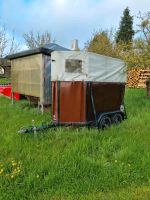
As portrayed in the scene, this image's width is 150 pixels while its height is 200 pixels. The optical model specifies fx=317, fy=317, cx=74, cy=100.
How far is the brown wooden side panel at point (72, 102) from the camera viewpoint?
8.42 meters

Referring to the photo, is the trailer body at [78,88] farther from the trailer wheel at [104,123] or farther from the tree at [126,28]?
the tree at [126,28]

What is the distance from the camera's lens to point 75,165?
18.6ft

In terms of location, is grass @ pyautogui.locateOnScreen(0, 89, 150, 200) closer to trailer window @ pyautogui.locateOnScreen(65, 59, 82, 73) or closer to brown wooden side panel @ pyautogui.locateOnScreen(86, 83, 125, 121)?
brown wooden side panel @ pyautogui.locateOnScreen(86, 83, 125, 121)

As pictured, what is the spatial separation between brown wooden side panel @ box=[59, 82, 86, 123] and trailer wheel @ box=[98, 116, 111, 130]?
577 mm

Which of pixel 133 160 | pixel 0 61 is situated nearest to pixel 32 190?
pixel 133 160

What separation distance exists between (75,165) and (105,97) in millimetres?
3823

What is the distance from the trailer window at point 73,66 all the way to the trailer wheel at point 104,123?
4.97 feet

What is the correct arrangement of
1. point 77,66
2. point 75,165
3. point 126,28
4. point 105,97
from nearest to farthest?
point 75,165 → point 77,66 → point 105,97 → point 126,28

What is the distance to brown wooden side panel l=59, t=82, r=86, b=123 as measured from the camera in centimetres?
842

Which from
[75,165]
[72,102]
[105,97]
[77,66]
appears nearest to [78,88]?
[72,102]

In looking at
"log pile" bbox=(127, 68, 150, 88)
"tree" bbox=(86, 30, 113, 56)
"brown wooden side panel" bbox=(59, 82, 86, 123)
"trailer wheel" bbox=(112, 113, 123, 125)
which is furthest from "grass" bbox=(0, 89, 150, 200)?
"tree" bbox=(86, 30, 113, 56)

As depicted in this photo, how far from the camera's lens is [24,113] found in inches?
470

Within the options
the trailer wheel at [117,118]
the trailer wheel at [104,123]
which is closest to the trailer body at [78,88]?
the trailer wheel at [104,123]

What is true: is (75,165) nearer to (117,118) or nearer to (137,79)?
(117,118)
